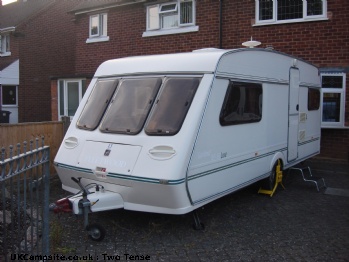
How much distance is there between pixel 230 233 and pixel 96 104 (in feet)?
8.92

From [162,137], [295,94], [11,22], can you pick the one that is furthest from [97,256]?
[11,22]

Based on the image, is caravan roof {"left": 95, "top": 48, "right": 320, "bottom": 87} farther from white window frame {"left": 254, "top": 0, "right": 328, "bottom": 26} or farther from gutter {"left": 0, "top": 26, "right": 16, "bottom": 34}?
gutter {"left": 0, "top": 26, "right": 16, "bottom": 34}

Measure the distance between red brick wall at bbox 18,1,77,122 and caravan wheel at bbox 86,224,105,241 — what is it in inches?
632

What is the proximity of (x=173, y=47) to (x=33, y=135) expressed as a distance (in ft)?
20.3

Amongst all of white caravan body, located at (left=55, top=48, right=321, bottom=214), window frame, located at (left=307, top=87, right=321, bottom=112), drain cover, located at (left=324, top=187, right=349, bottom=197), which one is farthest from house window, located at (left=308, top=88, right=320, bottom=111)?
white caravan body, located at (left=55, top=48, right=321, bottom=214)

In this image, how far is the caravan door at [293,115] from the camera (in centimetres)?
772

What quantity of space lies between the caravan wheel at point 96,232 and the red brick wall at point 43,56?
1606cm

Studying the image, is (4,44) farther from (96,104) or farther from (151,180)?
(151,180)

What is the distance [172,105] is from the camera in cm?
521

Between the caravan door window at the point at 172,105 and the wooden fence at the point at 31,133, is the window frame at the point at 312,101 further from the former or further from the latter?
the wooden fence at the point at 31,133

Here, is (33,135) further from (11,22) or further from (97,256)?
(11,22)

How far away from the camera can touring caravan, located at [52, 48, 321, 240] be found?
485cm

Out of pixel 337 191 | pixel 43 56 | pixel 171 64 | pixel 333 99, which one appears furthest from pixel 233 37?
pixel 43 56

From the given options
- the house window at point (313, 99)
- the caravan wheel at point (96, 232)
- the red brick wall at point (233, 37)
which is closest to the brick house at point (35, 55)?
the red brick wall at point (233, 37)
